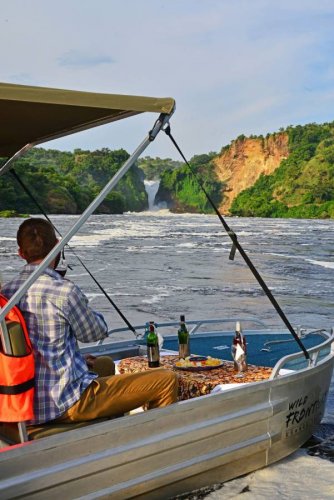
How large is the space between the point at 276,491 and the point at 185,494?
0.63 m

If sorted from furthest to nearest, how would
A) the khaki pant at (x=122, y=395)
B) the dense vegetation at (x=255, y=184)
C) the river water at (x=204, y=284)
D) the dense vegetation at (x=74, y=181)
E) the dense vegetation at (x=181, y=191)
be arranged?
the dense vegetation at (x=181, y=191) < the dense vegetation at (x=255, y=184) < the dense vegetation at (x=74, y=181) < the river water at (x=204, y=284) < the khaki pant at (x=122, y=395)

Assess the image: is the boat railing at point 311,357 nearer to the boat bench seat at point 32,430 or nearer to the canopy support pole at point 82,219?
the boat bench seat at point 32,430

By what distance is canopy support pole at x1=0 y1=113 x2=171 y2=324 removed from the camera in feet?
9.68

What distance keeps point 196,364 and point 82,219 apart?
1548 mm

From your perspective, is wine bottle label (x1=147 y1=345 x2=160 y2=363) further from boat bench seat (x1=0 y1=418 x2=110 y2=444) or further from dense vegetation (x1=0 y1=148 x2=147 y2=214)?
dense vegetation (x1=0 y1=148 x2=147 y2=214)

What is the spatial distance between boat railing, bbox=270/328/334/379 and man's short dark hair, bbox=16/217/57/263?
1.49 metres

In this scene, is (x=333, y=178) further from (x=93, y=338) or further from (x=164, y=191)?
(x=93, y=338)

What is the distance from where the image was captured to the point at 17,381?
3027 millimetres

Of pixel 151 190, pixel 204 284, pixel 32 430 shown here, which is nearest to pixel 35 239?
pixel 32 430

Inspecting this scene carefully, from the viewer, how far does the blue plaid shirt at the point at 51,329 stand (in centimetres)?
320

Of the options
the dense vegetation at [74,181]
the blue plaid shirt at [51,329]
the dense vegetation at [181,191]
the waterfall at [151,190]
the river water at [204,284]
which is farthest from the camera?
the waterfall at [151,190]

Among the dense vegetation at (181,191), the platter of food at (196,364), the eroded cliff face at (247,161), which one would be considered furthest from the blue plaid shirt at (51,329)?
the eroded cliff face at (247,161)

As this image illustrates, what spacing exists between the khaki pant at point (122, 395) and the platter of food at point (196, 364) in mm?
673

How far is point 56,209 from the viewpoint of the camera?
250ft
